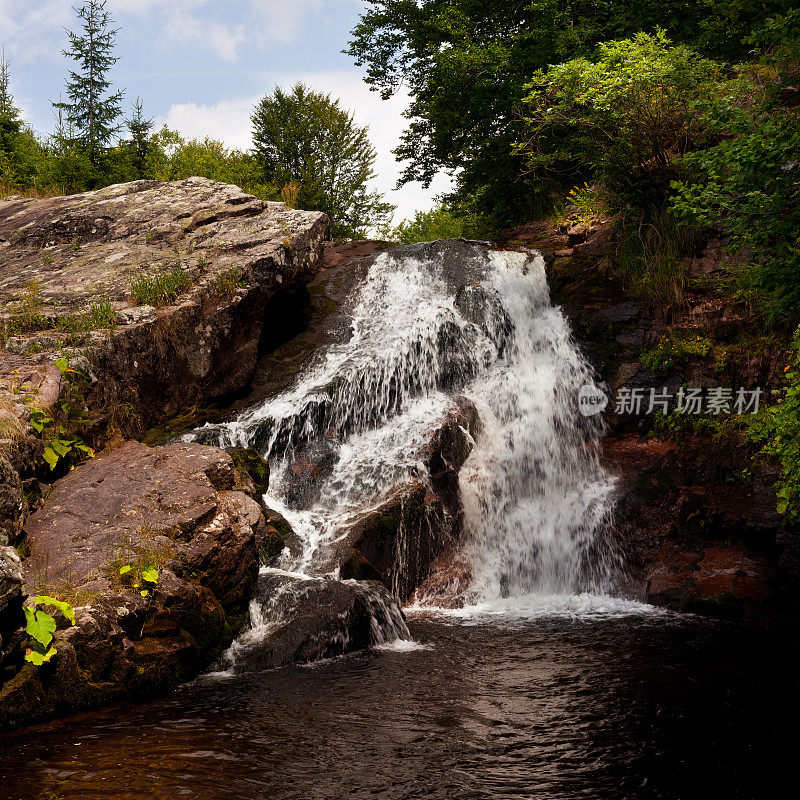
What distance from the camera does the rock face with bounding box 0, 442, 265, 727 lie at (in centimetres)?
536

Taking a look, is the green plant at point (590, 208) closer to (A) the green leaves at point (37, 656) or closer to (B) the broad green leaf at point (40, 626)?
(B) the broad green leaf at point (40, 626)

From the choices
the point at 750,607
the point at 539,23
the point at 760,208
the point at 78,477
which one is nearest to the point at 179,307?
the point at 78,477

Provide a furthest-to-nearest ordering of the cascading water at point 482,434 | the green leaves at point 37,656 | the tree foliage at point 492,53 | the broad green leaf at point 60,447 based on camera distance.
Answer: the tree foliage at point 492,53, the cascading water at point 482,434, the broad green leaf at point 60,447, the green leaves at point 37,656

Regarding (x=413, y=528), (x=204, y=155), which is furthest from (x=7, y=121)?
(x=413, y=528)

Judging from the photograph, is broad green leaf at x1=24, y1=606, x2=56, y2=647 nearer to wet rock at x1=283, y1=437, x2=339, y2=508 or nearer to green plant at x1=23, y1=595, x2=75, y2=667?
green plant at x1=23, y1=595, x2=75, y2=667

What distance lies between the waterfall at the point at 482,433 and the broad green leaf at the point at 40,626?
3390 millimetres

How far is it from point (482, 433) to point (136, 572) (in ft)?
19.7

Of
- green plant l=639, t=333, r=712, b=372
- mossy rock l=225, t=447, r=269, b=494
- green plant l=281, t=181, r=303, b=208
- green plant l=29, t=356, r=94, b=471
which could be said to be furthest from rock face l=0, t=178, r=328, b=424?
green plant l=281, t=181, r=303, b=208

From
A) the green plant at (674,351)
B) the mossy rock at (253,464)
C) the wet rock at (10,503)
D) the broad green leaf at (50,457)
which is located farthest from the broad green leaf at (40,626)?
the green plant at (674,351)

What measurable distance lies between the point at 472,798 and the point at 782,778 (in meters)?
2.05

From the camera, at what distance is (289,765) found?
432 cm

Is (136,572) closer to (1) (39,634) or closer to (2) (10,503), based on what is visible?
(1) (39,634)

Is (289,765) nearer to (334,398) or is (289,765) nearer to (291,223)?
(334,398)

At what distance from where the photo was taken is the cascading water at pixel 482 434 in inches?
374
